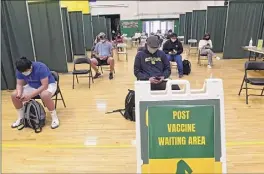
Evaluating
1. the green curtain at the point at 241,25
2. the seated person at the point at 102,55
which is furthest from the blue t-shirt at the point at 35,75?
the green curtain at the point at 241,25

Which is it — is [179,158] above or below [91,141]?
above

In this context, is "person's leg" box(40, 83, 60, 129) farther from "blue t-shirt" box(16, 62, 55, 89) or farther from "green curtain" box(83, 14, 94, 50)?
"green curtain" box(83, 14, 94, 50)

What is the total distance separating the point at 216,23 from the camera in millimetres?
10648

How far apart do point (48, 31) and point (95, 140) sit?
471cm

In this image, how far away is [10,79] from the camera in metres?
5.38

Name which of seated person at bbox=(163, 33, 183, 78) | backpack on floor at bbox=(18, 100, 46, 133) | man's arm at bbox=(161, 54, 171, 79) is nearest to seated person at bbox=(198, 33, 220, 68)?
seated person at bbox=(163, 33, 183, 78)

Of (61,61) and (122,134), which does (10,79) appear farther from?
(122,134)

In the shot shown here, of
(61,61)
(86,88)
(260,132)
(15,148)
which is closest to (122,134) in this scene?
(15,148)

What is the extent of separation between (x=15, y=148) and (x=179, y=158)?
2.09 metres

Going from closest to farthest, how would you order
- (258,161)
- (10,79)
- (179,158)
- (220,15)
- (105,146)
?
(179,158) < (258,161) < (105,146) < (10,79) < (220,15)

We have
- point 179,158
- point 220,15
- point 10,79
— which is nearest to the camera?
point 179,158

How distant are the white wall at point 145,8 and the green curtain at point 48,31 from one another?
43.4 feet

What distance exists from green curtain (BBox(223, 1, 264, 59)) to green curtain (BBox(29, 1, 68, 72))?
5882 millimetres

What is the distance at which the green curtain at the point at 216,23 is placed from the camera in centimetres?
1048
